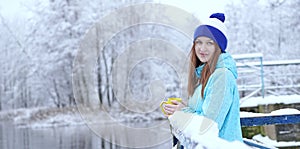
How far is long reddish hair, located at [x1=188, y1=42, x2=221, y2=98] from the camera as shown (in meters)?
1.61

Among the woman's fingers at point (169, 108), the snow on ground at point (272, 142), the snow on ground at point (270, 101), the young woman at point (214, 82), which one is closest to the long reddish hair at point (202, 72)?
the young woman at point (214, 82)

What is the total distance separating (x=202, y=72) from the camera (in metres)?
1.65

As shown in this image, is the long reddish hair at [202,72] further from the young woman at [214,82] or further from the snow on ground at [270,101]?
the snow on ground at [270,101]

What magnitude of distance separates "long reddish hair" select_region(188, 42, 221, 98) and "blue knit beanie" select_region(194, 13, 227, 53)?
0.03 m

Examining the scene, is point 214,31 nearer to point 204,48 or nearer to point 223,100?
point 204,48

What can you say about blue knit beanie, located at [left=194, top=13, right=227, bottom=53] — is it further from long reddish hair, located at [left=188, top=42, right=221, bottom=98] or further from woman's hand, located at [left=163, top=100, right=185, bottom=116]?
woman's hand, located at [left=163, top=100, right=185, bottom=116]

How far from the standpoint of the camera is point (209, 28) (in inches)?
66.6

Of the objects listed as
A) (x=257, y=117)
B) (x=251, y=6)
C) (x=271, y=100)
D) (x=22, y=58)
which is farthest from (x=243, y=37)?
(x=257, y=117)

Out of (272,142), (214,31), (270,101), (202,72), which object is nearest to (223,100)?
(202,72)

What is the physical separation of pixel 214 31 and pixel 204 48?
9cm

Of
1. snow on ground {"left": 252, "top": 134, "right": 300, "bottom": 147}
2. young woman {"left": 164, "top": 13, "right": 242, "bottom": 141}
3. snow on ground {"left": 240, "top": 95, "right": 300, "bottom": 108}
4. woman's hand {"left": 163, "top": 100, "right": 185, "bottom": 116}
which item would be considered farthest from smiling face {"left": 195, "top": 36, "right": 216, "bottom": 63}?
snow on ground {"left": 240, "top": 95, "right": 300, "bottom": 108}

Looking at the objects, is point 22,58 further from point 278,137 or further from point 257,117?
point 257,117

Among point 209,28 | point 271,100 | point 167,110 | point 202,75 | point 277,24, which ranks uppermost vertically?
point 277,24

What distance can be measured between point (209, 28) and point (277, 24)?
22429mm
